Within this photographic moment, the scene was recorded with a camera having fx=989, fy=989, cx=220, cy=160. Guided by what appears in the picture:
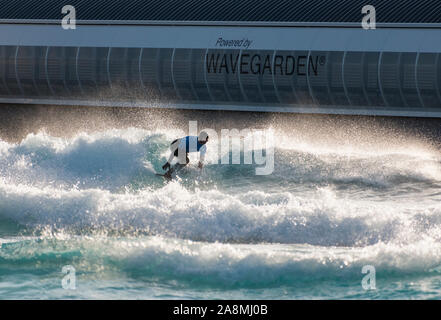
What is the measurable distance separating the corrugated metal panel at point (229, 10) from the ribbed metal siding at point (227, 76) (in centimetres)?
152

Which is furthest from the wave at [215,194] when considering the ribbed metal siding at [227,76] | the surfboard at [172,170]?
the ribbed metal siding at [227,76]

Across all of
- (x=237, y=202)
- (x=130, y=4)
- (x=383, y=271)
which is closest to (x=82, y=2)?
(x=130, y=4)

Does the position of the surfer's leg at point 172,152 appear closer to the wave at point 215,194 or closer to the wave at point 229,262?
the wave at point 215,194

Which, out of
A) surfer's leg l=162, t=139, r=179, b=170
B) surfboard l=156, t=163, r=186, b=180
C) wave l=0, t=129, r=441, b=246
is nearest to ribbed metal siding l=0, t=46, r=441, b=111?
wave l=0, t=129, r=441, b=246

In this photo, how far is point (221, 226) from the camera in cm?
2014

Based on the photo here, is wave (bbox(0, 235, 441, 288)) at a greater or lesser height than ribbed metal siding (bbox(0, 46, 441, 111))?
lesser

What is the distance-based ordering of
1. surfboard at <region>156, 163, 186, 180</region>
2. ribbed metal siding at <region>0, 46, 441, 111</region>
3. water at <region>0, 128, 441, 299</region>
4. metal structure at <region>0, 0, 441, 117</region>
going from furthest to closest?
metal structure at <region>0, 0, 441, 117</region>
ribbed metal siding at <region>0, 46, 441, 111</region>
surfboard at <region>156, 163, 186, 180</region>
water at <region>0, 128, 441, 299</region>

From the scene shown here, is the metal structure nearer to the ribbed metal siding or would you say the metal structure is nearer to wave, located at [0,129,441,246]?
the ribbed metal siding

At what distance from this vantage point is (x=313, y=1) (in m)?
32.9

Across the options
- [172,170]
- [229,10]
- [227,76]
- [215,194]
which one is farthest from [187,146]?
[229,10]

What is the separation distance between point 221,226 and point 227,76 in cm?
1275

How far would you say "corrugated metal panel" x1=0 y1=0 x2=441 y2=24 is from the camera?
3055 cm

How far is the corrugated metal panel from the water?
419 cm

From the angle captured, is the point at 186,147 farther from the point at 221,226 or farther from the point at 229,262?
the point at 229,262
